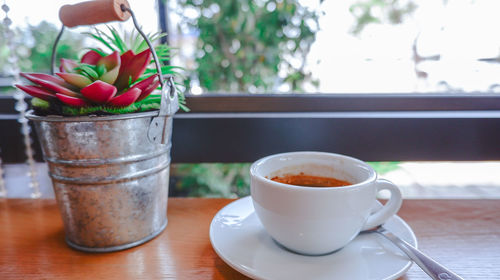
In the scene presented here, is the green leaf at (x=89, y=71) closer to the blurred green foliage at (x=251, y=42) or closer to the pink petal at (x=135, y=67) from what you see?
the pink petal at (x=135, y=67)

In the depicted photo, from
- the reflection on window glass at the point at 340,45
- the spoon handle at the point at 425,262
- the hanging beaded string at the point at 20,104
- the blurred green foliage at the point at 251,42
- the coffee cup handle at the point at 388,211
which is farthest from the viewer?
the blurred green foliage at the point at 251,42

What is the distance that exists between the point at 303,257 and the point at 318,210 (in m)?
0.08

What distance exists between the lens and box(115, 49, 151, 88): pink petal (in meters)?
0.45

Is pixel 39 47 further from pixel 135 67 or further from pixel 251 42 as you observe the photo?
pixel 135 67

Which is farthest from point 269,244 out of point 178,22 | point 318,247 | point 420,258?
point 178,22

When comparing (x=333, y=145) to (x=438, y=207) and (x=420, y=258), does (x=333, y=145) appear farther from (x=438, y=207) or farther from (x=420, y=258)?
(x=420, y=258)

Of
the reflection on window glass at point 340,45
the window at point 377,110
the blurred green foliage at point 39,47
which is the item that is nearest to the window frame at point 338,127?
the window at point 377,110

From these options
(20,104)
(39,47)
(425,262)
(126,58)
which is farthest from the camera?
(39,47)

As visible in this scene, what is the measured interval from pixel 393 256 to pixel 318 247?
0.33 feet

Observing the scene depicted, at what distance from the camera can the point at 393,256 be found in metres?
0.40

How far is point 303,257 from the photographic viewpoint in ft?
1.32

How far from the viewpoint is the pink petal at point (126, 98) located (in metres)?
0.41

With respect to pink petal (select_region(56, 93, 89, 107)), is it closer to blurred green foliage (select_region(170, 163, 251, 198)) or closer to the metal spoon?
the metal spoon

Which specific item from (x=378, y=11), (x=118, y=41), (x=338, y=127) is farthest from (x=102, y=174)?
(x=378, y=11)
